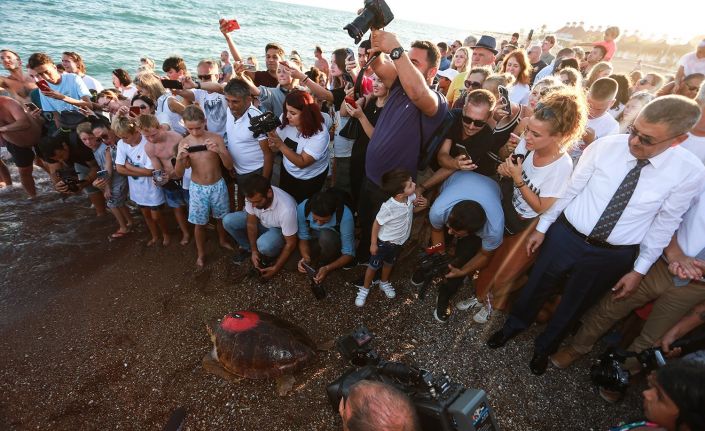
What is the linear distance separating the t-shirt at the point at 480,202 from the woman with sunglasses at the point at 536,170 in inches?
5.9

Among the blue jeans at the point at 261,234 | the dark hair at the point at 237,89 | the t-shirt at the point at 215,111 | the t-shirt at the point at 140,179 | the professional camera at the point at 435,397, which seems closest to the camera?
the professional camera at the point at 435,397

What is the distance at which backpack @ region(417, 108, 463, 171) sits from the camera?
2.74 m

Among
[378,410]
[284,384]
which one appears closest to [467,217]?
[378,410]

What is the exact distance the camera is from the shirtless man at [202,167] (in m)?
3.29

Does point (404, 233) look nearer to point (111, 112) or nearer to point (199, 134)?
point (199, 134)

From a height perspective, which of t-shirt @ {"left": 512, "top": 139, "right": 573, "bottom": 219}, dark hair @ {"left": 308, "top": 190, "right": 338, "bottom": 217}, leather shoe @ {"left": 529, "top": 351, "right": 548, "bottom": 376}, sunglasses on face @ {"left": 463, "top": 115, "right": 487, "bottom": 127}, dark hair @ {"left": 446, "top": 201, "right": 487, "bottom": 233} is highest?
sunglasses on face @ {"left": 463, "top": 115, "right": 487, "bottom": 127}

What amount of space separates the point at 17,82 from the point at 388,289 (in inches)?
259

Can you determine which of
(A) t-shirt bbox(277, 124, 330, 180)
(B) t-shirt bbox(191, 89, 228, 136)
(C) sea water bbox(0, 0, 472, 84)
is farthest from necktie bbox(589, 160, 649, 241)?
(C) sea water bbox(0, 0, 472, 84)

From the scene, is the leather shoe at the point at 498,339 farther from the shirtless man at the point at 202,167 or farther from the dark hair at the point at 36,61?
the dark hair at the point at 36,61

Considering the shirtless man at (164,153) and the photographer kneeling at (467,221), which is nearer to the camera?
the photographer kneeling at (467,221)

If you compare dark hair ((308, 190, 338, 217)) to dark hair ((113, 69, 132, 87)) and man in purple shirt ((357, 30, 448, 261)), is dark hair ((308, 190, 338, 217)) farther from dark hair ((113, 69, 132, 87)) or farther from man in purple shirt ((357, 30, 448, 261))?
dark hair ((113, 69, 132, 87))

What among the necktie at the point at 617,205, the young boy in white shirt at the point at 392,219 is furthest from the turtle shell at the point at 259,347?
the necktie at the point at 617,205

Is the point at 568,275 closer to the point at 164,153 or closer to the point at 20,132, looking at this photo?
the point at 164,153

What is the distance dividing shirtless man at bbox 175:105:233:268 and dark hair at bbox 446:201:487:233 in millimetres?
2408
